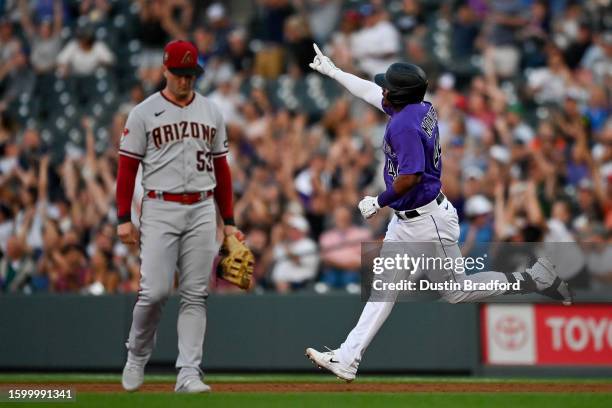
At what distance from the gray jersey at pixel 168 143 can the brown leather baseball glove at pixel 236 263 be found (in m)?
0.49

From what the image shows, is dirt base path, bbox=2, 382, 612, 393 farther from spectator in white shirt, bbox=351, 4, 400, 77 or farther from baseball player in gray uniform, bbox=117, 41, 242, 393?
spectator in white shirt, bbox=351, 4, 400, 77

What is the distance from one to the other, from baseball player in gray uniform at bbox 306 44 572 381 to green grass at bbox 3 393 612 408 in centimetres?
40

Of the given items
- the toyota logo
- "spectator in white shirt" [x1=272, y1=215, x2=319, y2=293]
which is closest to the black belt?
the toyota logo

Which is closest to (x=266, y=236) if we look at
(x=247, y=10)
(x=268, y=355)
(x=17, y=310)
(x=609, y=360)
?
(x=268, y=355)

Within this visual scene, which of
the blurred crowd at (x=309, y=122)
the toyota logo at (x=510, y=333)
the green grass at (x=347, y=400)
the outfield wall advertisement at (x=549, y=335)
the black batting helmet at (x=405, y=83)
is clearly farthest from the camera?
the blurred crowd at (x=309, y=122)

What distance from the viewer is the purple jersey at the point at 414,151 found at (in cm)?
711

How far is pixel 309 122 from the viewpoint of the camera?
48.4 ft

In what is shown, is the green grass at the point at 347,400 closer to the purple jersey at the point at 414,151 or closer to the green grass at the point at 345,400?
the green grass at the point at 345,400

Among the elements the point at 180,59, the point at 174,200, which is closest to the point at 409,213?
the point at 174,200

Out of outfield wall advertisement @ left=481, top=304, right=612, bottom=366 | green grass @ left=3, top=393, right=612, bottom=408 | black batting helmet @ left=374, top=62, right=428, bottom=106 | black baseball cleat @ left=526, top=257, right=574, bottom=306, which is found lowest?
green grass @ left=3, top=393, right=612, bottom=408

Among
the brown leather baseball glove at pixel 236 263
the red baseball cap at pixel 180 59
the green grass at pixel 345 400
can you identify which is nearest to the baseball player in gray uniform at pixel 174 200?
the red baseball cap at pixel 180 59

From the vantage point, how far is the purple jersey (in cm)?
711

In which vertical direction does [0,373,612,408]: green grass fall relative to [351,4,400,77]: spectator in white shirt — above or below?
below

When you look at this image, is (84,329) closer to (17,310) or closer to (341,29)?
(17,310)
